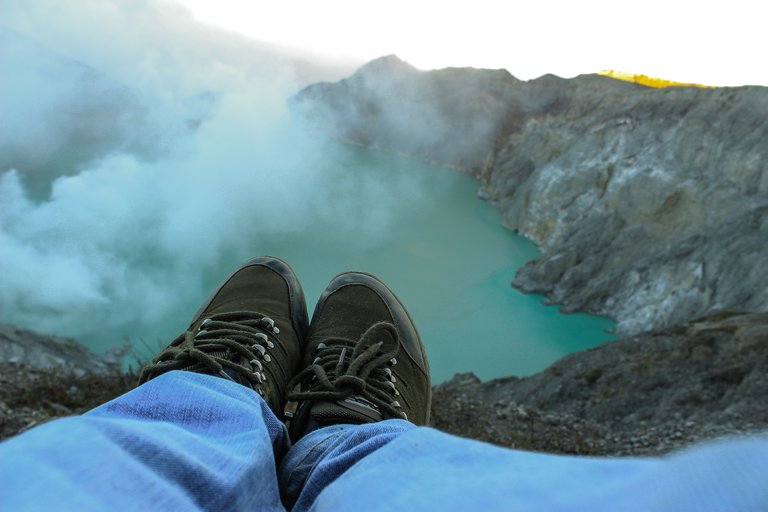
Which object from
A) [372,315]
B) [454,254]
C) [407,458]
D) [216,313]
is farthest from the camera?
[454,254]

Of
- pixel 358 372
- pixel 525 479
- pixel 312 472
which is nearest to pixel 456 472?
pixel 525 479

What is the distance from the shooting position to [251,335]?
5.49 feet

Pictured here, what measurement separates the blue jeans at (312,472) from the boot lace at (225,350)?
31 centimetres

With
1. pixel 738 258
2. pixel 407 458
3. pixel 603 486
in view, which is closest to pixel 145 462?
pixel 407 458

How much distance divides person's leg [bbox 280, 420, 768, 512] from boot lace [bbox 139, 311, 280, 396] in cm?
49

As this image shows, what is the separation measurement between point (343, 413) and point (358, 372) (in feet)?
0.82

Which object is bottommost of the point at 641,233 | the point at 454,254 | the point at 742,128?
the point at 454,254

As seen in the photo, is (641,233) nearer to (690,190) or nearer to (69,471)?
(690,190)

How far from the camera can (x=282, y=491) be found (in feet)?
3.35

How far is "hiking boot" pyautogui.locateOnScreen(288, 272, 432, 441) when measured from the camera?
4.66ft

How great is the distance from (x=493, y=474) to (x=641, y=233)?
1392 centimetres

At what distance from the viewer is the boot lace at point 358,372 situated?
1469 millimetres

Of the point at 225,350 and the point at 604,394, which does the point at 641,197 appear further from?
the point at 225,350

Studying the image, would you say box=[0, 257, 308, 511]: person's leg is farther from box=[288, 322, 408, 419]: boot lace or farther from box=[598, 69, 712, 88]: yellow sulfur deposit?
box=[598, 69, 712, 88]: yellow sulfur deposit
